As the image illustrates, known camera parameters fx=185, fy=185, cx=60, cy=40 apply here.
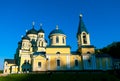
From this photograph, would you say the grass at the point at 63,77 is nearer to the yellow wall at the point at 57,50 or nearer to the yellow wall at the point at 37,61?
the yellow wall at the point at 37,61

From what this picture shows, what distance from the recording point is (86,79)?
93.2 feet

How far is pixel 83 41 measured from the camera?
42.1m

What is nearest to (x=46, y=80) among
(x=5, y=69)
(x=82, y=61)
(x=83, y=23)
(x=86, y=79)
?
(x=86, y=79)

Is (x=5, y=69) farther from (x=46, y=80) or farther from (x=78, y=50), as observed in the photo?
(x=46, y=80)

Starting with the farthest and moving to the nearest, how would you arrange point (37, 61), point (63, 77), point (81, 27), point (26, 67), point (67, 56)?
point (26, 67) → point (81, 27) → point (67, 56) → point (37, 61) → point (63, 77)

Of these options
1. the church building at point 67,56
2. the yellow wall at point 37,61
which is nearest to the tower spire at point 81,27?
the church building at point 67,56

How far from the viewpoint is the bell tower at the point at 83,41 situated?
40.9 meters

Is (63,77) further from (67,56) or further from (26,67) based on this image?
(26,67)

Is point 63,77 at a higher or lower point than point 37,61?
lower

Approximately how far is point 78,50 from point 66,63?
512 centimetres

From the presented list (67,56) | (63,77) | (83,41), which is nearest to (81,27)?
(83,41)

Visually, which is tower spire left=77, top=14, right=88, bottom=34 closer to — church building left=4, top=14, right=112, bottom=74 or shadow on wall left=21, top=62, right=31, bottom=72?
church building left=4, top=14, right=112, bottom=74

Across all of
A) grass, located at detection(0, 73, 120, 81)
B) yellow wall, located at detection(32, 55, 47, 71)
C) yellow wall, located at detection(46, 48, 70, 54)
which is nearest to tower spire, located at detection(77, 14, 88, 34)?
yellow wall, located at detection(46, 48, 70, 54)

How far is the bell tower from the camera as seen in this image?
4094 centimetres
